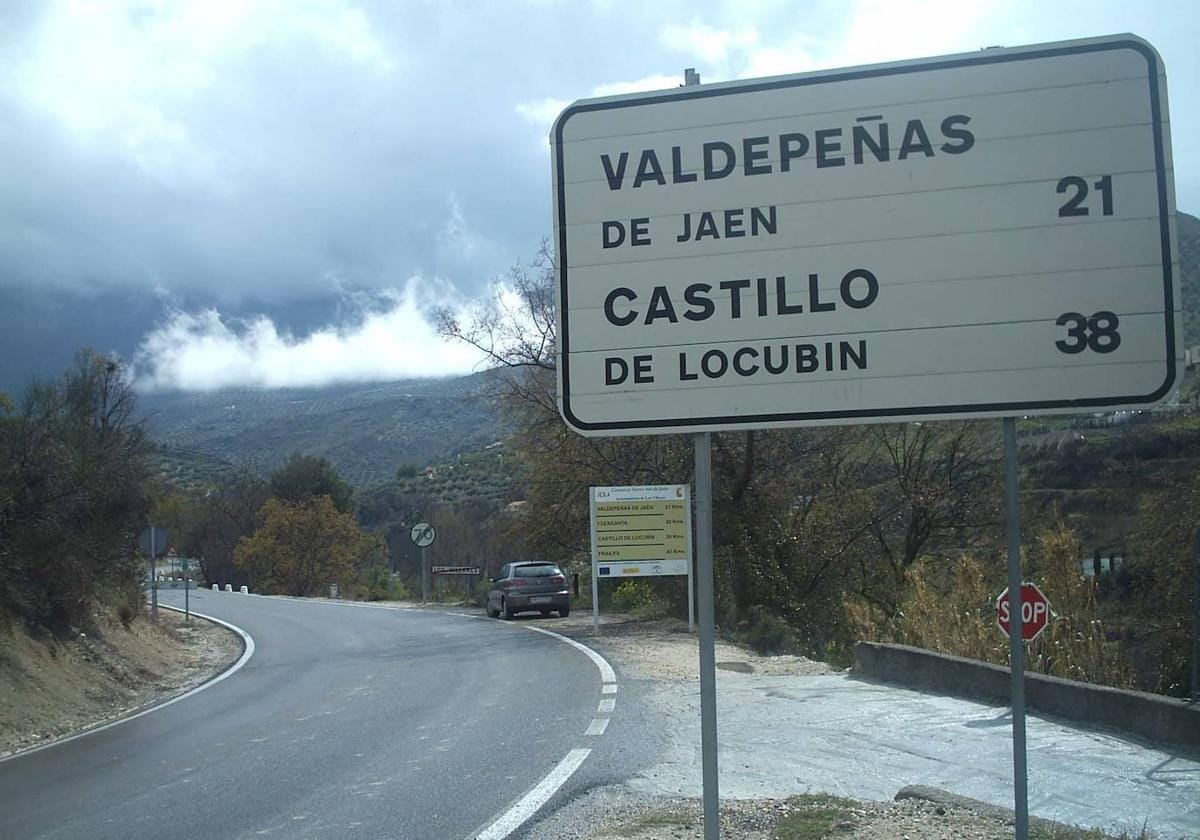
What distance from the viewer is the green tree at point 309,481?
76062 millimetres

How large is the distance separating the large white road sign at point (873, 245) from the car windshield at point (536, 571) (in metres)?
23.9

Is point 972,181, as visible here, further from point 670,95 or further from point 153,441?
point 153,441

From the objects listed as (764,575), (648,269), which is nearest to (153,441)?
(764,575)

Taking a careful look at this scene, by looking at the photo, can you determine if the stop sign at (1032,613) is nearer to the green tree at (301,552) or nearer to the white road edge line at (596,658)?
the white road edge line at (596,658)

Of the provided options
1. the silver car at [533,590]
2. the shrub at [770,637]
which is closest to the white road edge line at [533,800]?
the shrub at [770,637]

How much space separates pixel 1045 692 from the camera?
31.6 ft

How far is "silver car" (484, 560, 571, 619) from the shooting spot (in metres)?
26.5

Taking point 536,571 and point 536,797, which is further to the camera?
point 536,571

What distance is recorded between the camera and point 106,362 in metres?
23.9

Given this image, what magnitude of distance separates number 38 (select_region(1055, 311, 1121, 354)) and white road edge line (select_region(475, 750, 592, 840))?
4475 millimetres

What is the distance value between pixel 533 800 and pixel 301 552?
2324 inches

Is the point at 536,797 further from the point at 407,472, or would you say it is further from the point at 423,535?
the point at 407,472

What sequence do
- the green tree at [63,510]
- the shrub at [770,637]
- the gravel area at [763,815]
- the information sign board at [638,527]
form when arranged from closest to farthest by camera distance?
the gravel area at [763,815] → the green tree at [63,510] → the information sign board at [638,527] → the shrub at [770,637]

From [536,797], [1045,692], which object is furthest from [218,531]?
[536,797]
